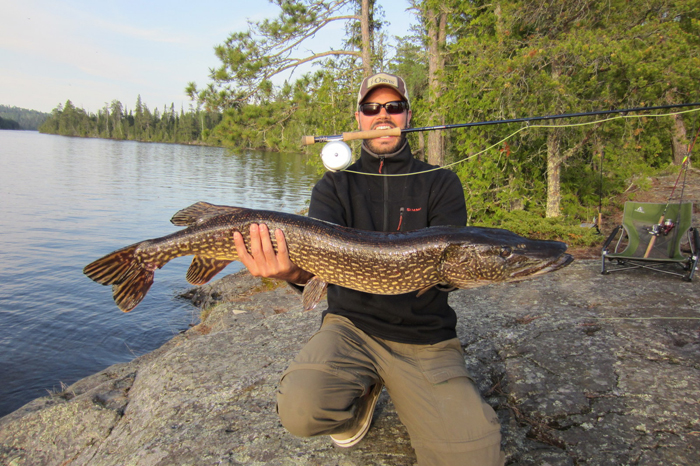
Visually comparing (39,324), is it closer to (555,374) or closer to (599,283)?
(555,374)

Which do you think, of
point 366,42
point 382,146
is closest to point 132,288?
point 382,146

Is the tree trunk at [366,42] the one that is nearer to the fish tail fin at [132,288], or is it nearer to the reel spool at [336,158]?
the reel spool at [336,158]

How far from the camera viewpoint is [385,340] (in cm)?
248

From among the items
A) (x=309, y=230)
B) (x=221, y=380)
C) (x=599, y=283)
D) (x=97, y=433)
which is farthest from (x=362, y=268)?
(x=599, y=283)

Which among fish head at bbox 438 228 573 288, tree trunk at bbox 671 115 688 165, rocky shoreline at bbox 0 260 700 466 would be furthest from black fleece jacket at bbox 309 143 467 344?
tree trunk at bbox 671 115 688 165

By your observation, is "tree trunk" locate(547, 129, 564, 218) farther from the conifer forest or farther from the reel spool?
the reel spool

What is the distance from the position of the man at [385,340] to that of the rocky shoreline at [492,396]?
1.04 ft

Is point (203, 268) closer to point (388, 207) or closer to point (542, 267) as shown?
point (388, 207)

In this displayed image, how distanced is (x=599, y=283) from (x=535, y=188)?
190 inches

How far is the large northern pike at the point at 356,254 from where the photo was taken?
2.38 metres

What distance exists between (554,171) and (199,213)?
8.45 meters

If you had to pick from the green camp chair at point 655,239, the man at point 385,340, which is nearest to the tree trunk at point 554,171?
the green camp chair at point 655,239

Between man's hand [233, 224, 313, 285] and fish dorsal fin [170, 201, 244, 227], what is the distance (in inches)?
10.8

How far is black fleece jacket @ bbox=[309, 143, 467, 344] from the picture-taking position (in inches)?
102
